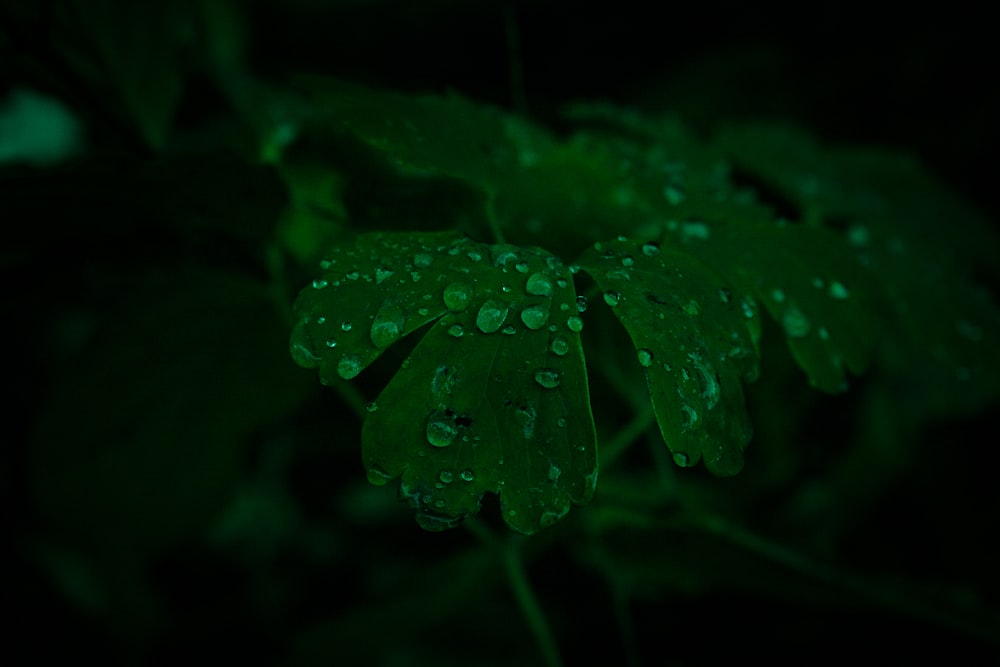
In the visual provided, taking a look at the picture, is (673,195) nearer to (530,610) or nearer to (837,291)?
(837,291)

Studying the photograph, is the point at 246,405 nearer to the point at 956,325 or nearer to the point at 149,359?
the point at 149,359

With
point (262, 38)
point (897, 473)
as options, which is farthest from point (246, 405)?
point (262, 38)

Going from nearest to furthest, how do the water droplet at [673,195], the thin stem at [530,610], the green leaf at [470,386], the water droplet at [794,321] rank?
the green leaf at [470,386] → the water droplet at [794,321] → the water droplet at [673,195] → the thin stem at [530,610]

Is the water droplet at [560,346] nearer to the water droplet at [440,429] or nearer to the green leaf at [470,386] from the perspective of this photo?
the green leaf at [470,386]

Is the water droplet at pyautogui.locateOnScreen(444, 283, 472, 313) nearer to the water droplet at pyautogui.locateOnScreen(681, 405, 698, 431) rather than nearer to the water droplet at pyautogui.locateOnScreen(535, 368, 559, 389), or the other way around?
the water droplet at pyautogui.locateOnScreen(535, 368, 559, 389)

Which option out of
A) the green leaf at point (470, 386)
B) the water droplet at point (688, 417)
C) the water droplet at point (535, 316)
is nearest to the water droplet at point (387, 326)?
the green leaf at point (470, 386)

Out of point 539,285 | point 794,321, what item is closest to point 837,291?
point 794,321
